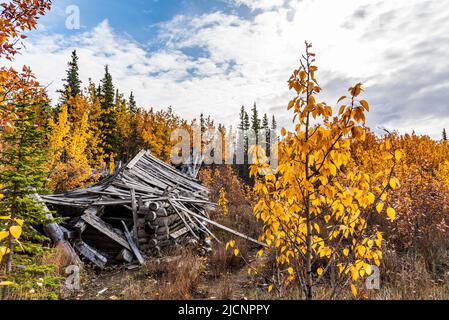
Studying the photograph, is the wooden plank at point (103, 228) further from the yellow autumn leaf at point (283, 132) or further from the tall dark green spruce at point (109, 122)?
the tall dark green spruce at point (109, 122)

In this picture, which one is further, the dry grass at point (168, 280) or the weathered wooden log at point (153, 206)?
the weathered wooden log at point (153, 206)

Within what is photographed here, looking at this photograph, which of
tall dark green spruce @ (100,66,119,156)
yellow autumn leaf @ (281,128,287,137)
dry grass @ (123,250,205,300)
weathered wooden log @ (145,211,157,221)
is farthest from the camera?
tall dark green spruce @ (100,66,119,156)

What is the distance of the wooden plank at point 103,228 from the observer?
26.8ft

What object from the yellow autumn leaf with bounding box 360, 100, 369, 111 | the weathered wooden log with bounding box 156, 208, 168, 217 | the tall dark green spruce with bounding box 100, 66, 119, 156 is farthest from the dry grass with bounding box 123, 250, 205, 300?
the tall dark green spruce with bounding box 100, 66, 119, 156

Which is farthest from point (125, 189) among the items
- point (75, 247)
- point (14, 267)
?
point (14, 267)

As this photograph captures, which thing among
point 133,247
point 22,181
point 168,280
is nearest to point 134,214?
point 133,247

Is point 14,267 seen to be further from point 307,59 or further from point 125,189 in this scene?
point 307,59

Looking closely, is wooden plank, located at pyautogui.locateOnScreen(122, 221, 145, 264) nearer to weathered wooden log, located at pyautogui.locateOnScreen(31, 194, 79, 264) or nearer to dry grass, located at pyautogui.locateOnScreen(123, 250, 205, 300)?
dry grass, located at pyautogui.locateOnScreen(123, 250, 205, 300)

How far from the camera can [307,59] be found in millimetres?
2957

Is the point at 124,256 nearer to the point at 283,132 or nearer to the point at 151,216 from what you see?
the point at 151,216

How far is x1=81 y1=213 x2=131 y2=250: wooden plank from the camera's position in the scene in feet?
26.8

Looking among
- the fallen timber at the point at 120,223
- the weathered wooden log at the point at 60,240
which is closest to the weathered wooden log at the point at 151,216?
the fallen timber at the point at 120,223
